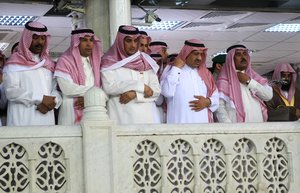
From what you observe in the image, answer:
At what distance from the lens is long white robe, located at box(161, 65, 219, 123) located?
516 centimetres

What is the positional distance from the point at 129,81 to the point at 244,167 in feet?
3.49

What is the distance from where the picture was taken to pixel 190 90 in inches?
205

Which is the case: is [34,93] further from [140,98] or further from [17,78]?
[140,98]

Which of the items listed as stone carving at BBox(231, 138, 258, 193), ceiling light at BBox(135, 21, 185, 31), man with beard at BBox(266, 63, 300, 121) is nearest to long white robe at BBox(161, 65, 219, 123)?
stone carving at BBox(231, 138, 258, 193)

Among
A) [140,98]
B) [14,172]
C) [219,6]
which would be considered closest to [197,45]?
[140,98]

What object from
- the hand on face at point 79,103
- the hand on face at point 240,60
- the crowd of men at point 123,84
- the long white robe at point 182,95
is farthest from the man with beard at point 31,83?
the hand on face at point 240,60

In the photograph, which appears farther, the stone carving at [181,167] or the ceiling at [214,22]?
the ceiling at [214,22]

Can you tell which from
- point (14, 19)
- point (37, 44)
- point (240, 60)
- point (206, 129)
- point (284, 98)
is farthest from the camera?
point (14, 19)

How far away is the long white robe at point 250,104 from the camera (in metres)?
5.47

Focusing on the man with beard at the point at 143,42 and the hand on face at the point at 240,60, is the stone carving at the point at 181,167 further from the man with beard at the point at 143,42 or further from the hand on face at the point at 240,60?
the hand on face at the point at 240,60

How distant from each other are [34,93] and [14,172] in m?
0.98

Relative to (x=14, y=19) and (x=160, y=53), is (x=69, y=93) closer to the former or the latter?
(x=160, y=53)

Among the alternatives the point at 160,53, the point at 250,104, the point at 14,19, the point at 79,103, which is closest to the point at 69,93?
the point at 79,103

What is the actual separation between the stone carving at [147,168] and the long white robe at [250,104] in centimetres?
123
